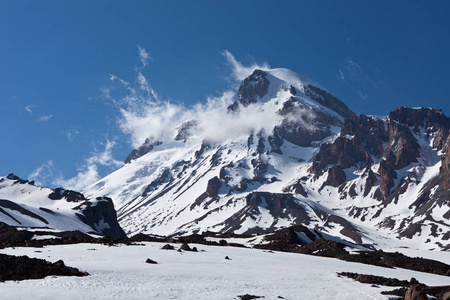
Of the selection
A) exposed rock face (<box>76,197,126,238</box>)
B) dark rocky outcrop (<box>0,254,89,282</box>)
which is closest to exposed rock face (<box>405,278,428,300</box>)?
dark rocky outcrop (<box>0,254,89,282</box>)

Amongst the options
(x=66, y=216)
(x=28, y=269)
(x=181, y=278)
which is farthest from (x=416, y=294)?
(x=66, y=216)

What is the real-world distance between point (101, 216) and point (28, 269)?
154 meters

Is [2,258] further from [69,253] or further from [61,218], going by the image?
[61,218]

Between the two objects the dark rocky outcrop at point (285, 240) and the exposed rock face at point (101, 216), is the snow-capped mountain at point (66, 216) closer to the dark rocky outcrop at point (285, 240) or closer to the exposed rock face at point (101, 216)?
the exposed rock face at point (101, 216)

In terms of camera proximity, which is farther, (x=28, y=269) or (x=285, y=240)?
(x=285, y=240)

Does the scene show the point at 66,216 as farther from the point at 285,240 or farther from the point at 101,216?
the point at 285,240

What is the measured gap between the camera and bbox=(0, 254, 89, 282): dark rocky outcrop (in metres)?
27.4

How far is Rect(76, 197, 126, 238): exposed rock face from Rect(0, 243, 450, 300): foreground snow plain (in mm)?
128351

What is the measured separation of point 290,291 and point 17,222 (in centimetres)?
11403

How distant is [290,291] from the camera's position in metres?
29.0

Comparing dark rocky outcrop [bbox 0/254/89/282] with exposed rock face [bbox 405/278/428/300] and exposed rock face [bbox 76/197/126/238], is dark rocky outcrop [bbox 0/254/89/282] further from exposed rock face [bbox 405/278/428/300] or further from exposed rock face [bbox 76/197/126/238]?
exposed rock face [bbox 76/197/126/238]

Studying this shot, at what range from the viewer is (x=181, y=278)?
101 feet

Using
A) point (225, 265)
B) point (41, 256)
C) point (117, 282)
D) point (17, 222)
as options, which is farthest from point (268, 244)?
point (17, 222)

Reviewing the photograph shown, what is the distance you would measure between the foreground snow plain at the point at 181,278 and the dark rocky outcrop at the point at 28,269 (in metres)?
1.11
